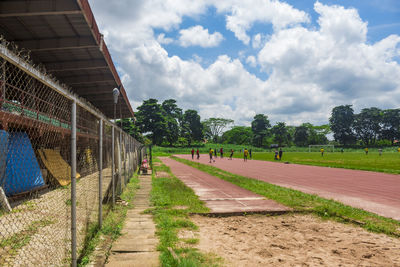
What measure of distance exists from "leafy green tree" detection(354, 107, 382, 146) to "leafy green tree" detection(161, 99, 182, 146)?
6854cm

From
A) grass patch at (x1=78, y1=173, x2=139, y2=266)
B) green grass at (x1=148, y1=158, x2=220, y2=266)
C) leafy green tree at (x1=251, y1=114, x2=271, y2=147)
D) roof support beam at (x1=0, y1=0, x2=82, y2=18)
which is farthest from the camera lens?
leafy green tree at (x1=251, y1=114, x2=271, y2=147)

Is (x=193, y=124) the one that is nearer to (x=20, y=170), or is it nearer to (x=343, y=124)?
(x=343, y=124)

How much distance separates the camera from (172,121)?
84562mm

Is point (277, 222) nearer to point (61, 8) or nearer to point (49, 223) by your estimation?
point (49, 223)

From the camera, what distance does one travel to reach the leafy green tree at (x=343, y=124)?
105 meters

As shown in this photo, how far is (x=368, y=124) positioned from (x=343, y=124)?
937 centimetres

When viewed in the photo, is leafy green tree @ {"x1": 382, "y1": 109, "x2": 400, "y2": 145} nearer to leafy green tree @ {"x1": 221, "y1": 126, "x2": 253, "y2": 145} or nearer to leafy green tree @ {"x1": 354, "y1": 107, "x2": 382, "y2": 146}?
leafy green tree @ {"x1": 354, "y1": 107, "x2": 382, "y2": 146}

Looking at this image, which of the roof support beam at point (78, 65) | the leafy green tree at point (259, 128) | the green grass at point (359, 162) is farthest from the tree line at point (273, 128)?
the roof support beam at point (78, 65)

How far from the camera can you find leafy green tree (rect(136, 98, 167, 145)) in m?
77.4

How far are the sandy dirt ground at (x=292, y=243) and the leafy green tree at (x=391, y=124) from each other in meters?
118

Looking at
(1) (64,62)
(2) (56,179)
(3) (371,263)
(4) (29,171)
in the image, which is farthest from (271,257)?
(1) (64,62)

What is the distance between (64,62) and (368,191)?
14646mm

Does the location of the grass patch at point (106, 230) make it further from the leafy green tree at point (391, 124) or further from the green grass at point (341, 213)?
the leafy green tree at point (391, 124)

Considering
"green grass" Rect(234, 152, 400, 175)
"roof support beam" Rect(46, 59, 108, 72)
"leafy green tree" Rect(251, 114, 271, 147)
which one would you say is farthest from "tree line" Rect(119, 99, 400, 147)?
"roof support beam" Rect(46, 59, 108, 72)
